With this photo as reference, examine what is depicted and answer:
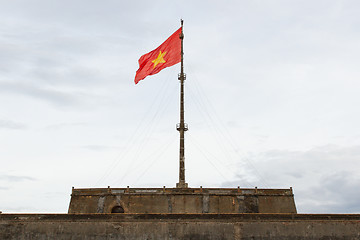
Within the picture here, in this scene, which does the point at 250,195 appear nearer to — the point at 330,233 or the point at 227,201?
the point at 227,201

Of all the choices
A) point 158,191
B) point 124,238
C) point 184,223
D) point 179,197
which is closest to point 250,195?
point 179,197

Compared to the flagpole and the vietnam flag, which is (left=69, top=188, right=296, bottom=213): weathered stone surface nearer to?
the flagpole

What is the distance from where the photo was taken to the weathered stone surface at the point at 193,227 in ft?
49.0

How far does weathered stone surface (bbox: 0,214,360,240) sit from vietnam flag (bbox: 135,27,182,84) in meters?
13.3

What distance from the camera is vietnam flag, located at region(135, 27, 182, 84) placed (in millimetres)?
25719

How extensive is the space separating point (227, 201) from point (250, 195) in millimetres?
1625

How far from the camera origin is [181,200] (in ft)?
70.1

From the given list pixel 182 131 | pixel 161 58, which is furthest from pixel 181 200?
pixel 161 58

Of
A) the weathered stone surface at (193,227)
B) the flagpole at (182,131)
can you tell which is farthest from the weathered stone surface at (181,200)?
the weathered stone surface at (193,227)

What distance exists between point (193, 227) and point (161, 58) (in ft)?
49.1

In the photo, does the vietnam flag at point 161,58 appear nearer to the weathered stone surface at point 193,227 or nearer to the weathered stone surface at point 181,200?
the weathered stone surface at point 181,200

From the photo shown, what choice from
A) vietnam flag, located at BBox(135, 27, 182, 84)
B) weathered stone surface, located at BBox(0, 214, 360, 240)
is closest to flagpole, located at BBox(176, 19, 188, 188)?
vietnam flag, located at BBox(135, 27, 182, 84)

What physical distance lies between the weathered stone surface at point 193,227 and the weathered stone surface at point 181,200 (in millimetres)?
6060

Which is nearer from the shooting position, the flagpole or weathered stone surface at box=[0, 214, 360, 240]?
weathered stone surface at box=[0, 214, 360, 240]
